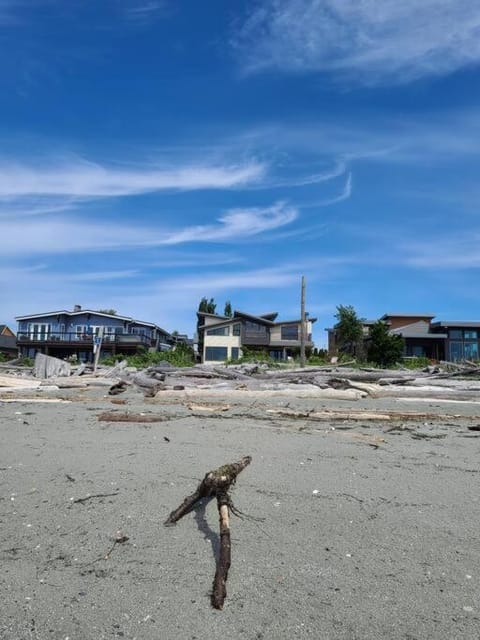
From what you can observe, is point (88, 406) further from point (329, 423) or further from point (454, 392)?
point (454, 392)

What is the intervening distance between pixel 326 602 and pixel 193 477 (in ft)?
6.96

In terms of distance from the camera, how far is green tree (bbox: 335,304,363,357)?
48.4 meters

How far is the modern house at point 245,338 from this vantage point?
51.6 metres

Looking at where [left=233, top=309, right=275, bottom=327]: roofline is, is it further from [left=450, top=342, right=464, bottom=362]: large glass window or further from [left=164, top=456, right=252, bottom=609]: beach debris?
[left=164, top=456, right=252, bottom=609]: beach debris

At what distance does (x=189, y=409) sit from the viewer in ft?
34.2

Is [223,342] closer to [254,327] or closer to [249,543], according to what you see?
[254,327]

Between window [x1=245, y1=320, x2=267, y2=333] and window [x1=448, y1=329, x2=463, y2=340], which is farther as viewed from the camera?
window [x1=245, y1=320, x2=267, y2=333]

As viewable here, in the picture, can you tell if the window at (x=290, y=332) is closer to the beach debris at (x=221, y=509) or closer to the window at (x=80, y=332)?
the window at (x=80, y=332)

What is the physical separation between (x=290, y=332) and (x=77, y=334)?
71.8 feet

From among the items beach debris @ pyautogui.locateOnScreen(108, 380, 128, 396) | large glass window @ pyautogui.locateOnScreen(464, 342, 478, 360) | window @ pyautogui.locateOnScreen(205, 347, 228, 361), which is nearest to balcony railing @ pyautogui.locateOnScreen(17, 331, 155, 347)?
window @ pyautogui.locateOnScreen(205, 347, 228, 361)

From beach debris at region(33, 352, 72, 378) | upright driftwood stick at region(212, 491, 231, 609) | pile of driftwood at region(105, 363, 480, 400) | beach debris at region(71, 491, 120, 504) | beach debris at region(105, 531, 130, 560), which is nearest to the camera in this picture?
upright driftwood stick at region(212, 491, 231, 609)

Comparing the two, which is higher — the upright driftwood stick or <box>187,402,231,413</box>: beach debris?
<box>187,402,231,413</box>: beach debris

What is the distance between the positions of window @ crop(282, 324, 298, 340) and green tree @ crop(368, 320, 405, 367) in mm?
12650

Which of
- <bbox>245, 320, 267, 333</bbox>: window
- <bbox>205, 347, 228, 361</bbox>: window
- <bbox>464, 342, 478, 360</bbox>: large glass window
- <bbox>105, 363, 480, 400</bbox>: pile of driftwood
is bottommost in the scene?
<bbox>105, 363, 480, 400</bbox>: pile of driftwood
